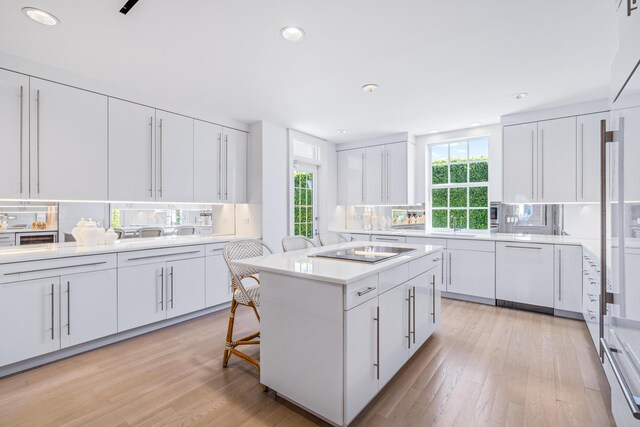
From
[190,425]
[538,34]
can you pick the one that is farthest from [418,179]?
[190,425]

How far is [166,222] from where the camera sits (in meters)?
3.90

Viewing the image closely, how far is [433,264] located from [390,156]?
2.81 metres

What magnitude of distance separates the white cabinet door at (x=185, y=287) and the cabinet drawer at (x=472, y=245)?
3382 mm

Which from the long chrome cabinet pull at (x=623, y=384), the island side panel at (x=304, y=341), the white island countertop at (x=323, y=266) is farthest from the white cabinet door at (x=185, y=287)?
the long chrome cabinet pull at (x=623, y=384)

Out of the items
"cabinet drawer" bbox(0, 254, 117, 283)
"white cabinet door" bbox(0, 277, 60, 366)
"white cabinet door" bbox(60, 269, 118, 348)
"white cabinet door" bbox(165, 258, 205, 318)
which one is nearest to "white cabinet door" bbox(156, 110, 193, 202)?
→ "white cabinet door" bbox(165, 258, 205, 318)

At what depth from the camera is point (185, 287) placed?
345 cm

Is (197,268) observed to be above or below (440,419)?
above

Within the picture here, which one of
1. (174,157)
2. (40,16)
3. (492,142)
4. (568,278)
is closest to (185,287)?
(174,157)

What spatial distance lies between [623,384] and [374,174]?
4.50 meters

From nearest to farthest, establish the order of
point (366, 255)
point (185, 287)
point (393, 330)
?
1. point (393, 330)
2. point (366, 255)
3. point (185, 287)

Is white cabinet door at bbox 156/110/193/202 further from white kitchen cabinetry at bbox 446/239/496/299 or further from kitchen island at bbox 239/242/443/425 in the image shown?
white kitchen cabinetry at bbox 446/239/496/299

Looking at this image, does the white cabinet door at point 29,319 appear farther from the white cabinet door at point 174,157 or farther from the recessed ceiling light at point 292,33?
the recessed ceiling light at point 292,33

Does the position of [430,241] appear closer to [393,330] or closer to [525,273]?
[525,273]

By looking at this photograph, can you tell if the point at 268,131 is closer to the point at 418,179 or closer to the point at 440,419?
the point at 418,179
